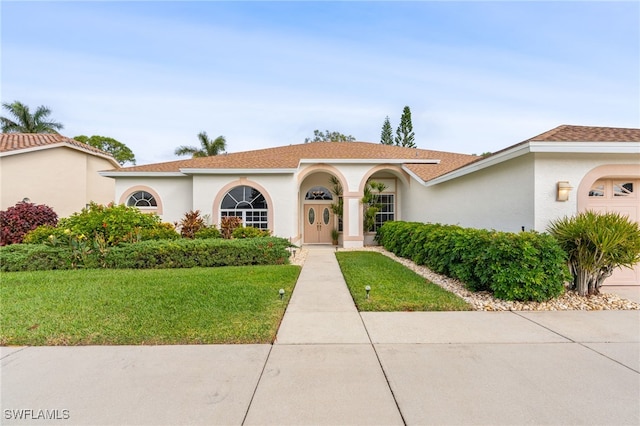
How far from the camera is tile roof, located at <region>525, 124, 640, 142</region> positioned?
6352 mm

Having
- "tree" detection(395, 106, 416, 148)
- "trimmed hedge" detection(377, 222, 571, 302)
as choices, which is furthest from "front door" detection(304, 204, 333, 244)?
"tree" detection(395, 106, 416, 148)

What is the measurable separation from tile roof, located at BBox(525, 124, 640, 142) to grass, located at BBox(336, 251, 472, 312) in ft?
13.2

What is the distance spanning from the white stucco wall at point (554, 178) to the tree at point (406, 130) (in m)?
31.7

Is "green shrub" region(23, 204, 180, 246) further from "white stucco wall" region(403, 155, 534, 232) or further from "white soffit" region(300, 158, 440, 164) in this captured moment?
"white stucco wall" region(403, 155, 534, 232)

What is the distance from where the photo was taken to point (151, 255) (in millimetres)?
9148

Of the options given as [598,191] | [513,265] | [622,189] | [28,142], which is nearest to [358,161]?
[598,191]

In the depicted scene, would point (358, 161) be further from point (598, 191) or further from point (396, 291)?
point (396, 291)

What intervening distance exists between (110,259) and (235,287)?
5.46 m

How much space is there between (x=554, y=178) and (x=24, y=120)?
123 feet

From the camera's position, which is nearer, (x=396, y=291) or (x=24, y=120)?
(x=396, y=291)

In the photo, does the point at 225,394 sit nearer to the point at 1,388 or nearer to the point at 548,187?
the point at 1,388

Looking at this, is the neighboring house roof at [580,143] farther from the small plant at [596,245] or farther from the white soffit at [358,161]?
the white soffit at [358,161]

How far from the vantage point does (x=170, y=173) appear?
14391 millimetres

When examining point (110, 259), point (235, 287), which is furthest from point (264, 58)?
point (235, 287)
